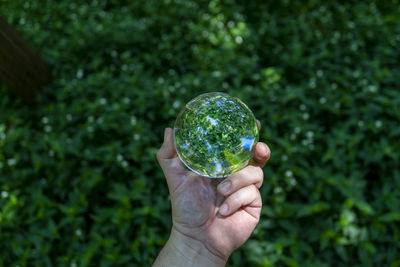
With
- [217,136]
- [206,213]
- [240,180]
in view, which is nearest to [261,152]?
[240,180]

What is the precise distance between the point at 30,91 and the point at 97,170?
1431 mm

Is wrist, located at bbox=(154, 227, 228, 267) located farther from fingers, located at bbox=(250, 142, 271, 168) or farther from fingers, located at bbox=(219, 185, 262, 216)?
fingers, located at bbox=(250, 142, 271, 168)

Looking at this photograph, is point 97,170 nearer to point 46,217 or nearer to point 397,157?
point 46,217

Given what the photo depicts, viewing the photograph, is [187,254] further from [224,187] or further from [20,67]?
[20,67]

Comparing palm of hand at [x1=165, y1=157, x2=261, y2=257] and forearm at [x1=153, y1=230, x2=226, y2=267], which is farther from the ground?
palm of hand at [x1=165, y1=157, x2=261, y2=257]

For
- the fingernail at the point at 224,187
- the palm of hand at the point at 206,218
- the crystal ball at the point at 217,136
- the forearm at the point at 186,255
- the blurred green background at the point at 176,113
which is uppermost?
the crystal ball at the point at 217,136

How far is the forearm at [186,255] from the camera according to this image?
4.71 ft

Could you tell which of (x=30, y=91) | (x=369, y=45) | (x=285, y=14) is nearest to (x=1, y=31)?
(x=30, y=91)

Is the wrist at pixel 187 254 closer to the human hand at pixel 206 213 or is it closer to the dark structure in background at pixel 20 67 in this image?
the human hand at pixel 206 213

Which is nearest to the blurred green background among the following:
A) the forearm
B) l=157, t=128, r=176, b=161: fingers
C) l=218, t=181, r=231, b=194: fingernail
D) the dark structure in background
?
the dark structure in background

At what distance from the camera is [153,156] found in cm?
280

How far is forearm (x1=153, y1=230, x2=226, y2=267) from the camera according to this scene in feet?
4.71

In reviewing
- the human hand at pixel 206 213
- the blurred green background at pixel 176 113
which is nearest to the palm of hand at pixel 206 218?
the human hand at pixel 206 213

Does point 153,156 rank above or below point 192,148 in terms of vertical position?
below
